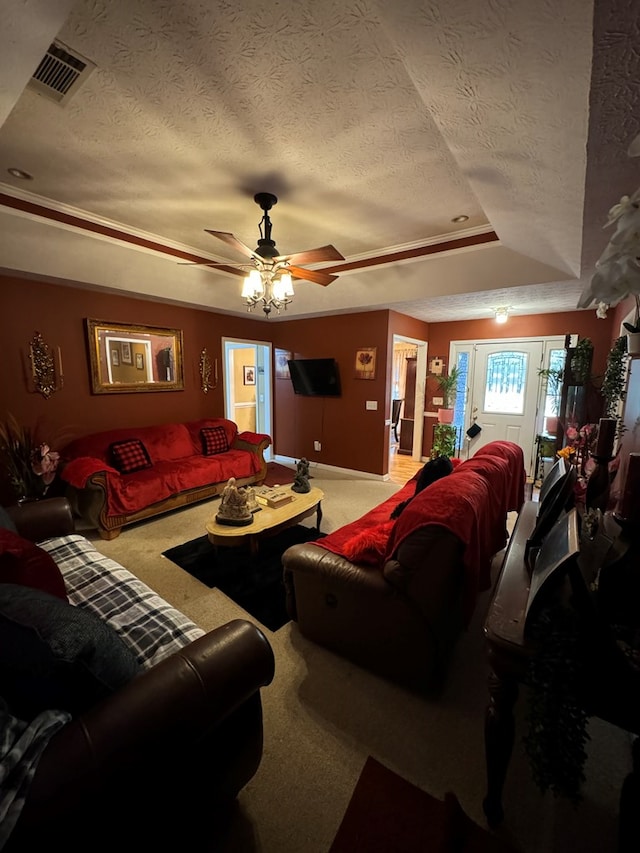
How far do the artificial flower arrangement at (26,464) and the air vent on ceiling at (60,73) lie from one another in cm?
255

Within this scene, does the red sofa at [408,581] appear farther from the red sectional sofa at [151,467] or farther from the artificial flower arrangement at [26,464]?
the artificial flower arrangement at [26,464]

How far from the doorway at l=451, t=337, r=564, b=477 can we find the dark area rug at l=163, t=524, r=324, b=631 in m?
3.61

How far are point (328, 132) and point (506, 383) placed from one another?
14.4 ft

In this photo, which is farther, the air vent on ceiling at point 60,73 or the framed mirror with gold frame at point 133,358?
the framed mirror with gold frame at point 133,358

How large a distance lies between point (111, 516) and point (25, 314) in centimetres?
215

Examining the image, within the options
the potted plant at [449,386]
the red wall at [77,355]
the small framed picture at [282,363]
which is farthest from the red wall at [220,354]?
the potted plant at [449,386]

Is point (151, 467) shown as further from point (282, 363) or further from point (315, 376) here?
point (282, 363)

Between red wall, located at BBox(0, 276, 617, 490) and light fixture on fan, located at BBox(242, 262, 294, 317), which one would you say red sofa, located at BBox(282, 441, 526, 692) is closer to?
light fixture on fan, located at BBox(242, 262, 294, 317)

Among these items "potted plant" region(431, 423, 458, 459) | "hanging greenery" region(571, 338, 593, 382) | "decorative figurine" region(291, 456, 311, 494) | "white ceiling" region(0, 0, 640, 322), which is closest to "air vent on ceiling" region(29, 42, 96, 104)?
"white ceiling" region(0, 0, 640, 322)

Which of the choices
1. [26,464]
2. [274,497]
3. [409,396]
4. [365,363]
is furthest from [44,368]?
[409,396]

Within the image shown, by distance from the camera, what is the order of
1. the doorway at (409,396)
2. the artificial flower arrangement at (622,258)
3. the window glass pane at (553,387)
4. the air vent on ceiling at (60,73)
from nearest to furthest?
the artificial flower arrangement at (622,258) < the air vent on ceiling at (60,73) < the window glass pane at (553,387) < the doorway at (409,396)

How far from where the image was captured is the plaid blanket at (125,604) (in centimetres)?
131

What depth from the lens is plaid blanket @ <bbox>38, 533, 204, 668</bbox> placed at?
1312 millimetres

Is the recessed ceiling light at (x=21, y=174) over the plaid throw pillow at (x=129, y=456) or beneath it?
over
